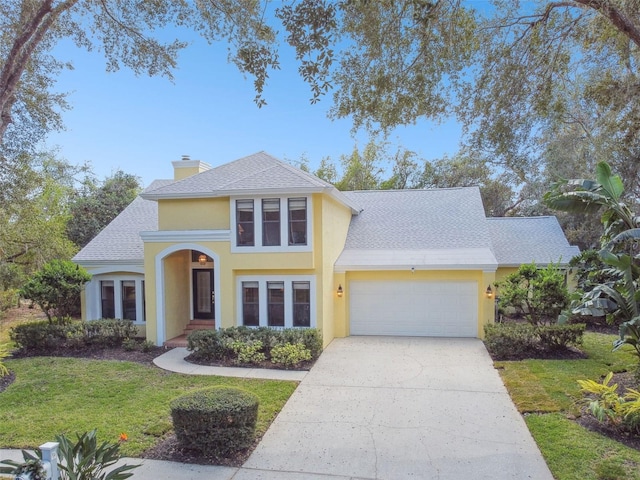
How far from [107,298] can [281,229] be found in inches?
295

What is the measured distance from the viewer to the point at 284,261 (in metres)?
12.5

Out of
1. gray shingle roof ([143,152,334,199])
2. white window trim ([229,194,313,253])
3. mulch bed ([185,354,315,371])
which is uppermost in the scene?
gray shingle roof ([143,152,334,199])

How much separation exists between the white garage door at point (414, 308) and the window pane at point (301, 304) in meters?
2.50

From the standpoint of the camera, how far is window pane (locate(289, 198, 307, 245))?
12469mm

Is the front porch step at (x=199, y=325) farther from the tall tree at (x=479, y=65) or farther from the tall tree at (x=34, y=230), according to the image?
the tall tree at (x=479, y=65)

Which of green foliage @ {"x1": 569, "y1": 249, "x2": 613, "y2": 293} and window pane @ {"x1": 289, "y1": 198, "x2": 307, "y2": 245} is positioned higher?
window pane @ {"x1": 289, "y1": 198, "x2": 307, "y2": 245}

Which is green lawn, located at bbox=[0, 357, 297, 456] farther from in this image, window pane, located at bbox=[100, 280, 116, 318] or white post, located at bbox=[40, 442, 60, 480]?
window pane, located at bbox=[100, 280, 116, 318]

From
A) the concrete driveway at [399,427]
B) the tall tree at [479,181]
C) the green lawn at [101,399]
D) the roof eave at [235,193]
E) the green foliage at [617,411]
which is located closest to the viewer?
the concrete driveway at [399,427]

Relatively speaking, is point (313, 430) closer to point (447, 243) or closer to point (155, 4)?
point (155, 4)

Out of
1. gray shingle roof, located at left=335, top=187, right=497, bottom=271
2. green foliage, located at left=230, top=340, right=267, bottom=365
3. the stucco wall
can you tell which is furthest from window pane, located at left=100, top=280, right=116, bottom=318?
gray shingle roof, located at left=335, top=187, right=497, bottom=271

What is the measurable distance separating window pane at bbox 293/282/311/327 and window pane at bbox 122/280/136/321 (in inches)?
245

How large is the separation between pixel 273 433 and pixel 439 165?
26.7 meters

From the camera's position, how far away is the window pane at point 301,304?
12.8 m

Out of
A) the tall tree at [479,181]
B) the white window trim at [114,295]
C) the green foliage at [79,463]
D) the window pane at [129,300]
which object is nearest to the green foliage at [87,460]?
the green foliage at [79,463]
